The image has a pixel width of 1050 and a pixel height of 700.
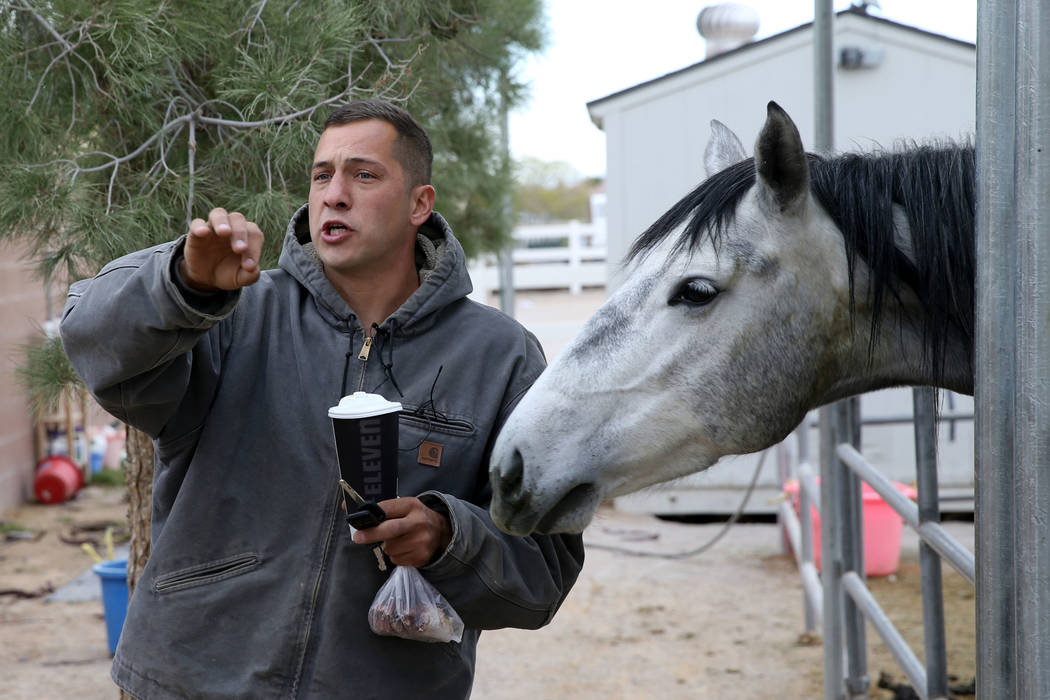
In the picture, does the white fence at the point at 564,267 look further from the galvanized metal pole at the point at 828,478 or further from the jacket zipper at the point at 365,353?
the jacket zipper at the point at 365,353

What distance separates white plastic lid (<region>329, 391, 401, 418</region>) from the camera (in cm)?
136

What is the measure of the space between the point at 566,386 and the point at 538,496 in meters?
0.17

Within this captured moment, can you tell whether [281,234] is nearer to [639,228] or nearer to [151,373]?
[151,373]

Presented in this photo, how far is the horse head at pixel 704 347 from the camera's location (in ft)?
4.85

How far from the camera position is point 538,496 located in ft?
4.75

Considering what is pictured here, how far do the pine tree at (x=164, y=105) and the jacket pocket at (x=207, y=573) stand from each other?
0.95 meters

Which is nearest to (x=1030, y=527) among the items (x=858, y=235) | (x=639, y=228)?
(x=858, y=235)

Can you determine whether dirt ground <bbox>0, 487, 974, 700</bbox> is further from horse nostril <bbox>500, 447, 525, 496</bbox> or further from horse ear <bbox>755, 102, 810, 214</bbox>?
horse ear <bbox>755, 102, 810, 214</bbox>

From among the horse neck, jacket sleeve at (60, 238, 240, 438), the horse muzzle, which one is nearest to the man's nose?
jacket sleeve at (60, 238, 240, 438)

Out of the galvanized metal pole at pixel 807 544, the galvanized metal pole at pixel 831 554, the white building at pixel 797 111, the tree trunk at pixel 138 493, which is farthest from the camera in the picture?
the white building at pixel 797 111

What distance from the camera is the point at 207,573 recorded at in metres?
1.57

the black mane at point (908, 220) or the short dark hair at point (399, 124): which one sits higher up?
the short dark hair at point (399, 124)

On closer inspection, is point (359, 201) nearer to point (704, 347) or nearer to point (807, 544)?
point (704, 347)

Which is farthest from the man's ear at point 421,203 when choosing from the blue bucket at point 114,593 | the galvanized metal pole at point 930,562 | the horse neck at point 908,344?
the blue bucket at point 114,593
